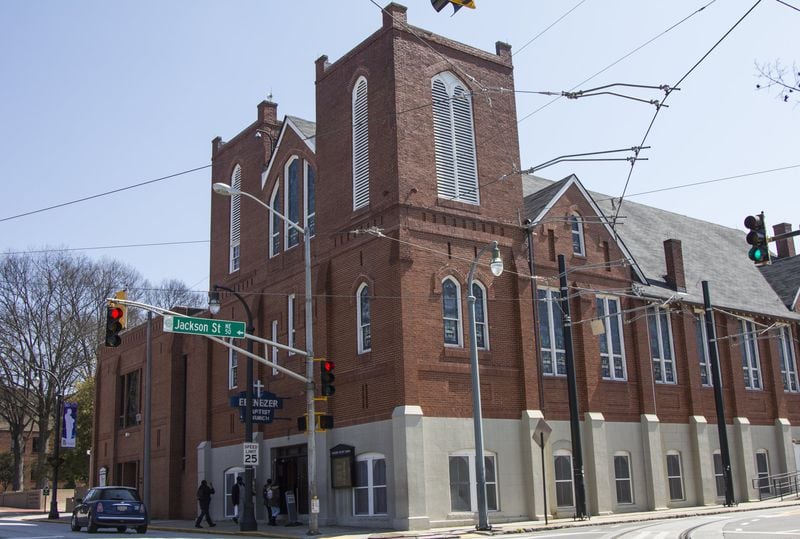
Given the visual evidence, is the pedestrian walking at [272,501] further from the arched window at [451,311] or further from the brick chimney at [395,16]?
the brick chimney at [395,16]

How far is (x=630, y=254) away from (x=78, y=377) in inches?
1644

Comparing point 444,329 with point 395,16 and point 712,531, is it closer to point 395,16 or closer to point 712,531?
point 712,531

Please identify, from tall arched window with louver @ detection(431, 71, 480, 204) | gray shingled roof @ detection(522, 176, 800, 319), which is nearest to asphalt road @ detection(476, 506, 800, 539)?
tall arched window with louver @ detection(431, 71, 480, 204)

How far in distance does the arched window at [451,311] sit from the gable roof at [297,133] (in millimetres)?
7922

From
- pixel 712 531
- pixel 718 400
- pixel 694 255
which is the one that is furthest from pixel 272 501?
A: pixel 694 255

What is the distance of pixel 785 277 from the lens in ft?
141

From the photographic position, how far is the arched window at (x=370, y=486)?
83.8 ft

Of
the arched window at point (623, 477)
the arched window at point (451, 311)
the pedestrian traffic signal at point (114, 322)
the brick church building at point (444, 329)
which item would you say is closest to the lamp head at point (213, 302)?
the brick church building at point (444, 329)

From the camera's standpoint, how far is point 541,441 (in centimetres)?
2383

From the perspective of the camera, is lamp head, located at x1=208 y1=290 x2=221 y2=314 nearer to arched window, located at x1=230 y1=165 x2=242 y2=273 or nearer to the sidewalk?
arched window, located at x1=230 y1=165 x2=242 y2=273

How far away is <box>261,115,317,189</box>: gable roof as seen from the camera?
105 ft

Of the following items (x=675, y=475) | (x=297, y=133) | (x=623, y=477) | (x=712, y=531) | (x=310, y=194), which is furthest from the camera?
(x=297, y=133)

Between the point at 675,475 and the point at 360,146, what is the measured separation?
17.2 meters

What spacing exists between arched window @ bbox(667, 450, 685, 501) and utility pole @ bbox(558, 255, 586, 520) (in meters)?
5.97
